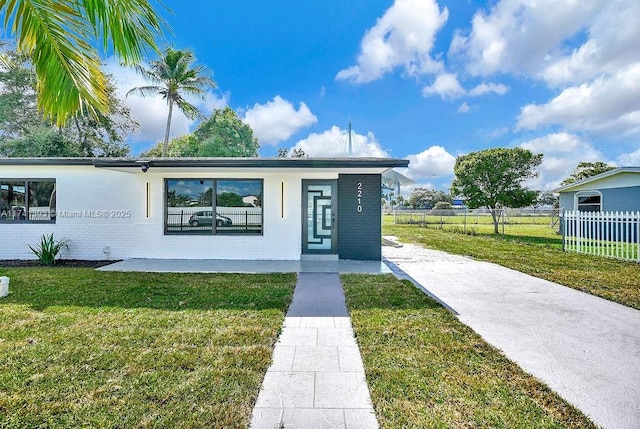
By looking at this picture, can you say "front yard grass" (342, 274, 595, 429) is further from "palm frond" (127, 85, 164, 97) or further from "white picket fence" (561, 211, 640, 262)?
"palm frond" (127, 85, 164, 97)

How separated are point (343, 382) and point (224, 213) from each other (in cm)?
732

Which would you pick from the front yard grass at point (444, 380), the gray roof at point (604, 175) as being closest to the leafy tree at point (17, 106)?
the front yard grass at point (444, 380)

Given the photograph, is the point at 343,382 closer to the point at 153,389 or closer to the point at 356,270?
the point at 153,389

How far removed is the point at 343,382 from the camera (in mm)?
2838

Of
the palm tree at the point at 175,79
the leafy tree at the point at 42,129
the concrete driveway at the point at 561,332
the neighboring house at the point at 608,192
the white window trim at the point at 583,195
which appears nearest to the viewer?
the concrete driveway at the point at 561,332

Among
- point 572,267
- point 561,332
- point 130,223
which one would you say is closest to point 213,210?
point 130,223

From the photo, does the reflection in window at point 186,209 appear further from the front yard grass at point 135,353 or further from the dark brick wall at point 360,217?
the dark brick wall at point 360,217

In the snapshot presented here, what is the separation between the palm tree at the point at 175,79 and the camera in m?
22.0

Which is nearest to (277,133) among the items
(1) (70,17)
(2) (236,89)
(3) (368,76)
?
(2) (236,89)

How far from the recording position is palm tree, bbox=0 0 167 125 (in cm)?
355

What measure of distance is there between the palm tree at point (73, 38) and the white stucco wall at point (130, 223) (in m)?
5.04

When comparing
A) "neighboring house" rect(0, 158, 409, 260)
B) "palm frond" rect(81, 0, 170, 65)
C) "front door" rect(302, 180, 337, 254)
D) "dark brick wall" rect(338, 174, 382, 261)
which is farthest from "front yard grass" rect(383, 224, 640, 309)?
"palm frond" rect(81, 0, 170, 65)

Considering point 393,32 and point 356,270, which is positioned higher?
point 393,32

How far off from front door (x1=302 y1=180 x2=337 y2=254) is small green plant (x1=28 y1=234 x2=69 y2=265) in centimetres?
694
